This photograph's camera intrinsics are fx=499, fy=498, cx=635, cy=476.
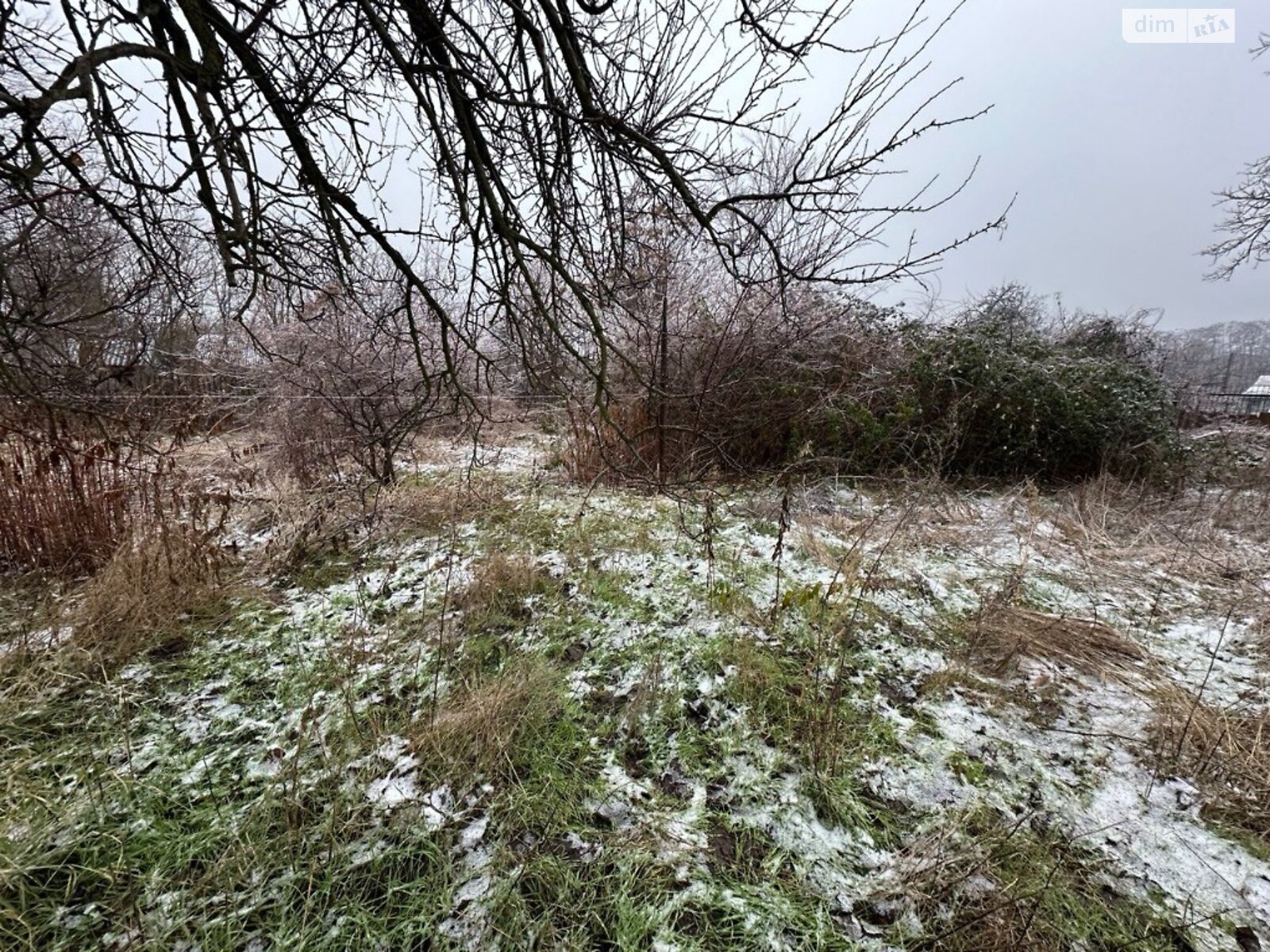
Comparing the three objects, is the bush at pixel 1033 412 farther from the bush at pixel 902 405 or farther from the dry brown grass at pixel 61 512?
the dry brown grass at pixel 61 512

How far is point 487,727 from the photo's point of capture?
187 centimetres

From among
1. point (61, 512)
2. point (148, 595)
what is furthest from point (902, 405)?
point (61, 512)

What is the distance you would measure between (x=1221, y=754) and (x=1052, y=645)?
2.32 feet

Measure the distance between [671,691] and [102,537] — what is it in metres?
3.56

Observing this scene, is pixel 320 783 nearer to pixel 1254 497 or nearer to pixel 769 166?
pixel 769 166

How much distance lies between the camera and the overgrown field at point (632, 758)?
134 centimetres

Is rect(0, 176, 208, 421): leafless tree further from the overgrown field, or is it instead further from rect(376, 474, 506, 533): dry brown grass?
rect(376, 474, 506, 533): dry brown grass

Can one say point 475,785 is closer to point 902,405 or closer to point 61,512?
point 61,512

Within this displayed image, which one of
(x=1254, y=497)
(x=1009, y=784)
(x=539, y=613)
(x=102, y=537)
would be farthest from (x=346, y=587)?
(x=1254, y=497)

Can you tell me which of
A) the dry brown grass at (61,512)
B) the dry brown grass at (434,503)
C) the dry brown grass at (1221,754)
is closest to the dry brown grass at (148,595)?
the dry brown grass at (61,512)

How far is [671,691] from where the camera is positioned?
85.0 inches

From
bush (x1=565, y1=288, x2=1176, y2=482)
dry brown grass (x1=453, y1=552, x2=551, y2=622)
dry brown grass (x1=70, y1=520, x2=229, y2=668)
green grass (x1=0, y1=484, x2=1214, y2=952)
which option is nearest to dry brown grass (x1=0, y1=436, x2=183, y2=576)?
dry brown grass (x1=70, y1=520, x2=229, y2=668)

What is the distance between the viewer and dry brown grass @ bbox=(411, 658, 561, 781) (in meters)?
1.78

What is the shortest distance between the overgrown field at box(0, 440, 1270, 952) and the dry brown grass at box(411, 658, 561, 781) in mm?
10
